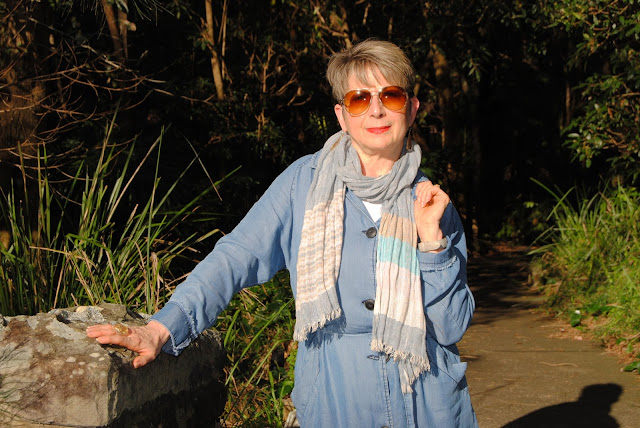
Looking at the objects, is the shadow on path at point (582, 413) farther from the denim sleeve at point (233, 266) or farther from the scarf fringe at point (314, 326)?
the denim sleeve at point (233, 266)

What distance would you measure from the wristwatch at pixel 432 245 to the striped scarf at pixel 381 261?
1.7 inches

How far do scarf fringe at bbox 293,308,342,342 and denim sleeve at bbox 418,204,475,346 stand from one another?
0.29 meters

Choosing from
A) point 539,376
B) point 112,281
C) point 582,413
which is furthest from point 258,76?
point 582,413

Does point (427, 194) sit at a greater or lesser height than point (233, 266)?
greater

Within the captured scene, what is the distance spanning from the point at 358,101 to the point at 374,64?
0.45ft

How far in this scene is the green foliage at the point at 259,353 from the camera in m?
4.76

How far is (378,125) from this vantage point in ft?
9.32

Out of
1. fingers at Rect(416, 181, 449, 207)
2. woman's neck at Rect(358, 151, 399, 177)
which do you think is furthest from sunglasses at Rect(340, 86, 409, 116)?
fingers at Rect(416, 181, 449, 207)

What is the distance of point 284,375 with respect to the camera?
5180 millimetres

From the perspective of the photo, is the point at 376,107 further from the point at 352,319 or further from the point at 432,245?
the point at 352,319

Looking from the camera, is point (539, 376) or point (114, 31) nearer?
point (539, 376)

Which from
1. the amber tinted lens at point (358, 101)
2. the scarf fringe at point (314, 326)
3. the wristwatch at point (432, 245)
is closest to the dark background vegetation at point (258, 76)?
the amber tinted lens at point (358, 101)

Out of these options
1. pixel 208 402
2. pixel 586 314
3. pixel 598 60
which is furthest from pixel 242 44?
pixel 208 402

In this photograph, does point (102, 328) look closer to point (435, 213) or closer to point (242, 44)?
point (435, 213)
